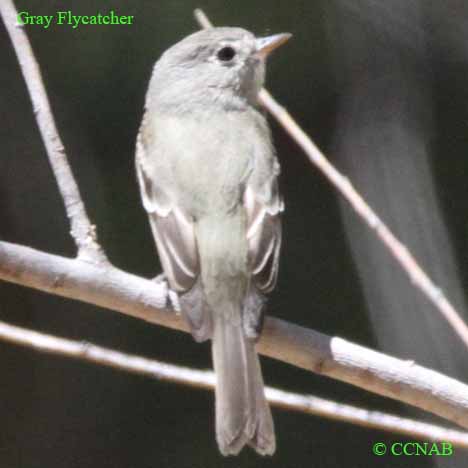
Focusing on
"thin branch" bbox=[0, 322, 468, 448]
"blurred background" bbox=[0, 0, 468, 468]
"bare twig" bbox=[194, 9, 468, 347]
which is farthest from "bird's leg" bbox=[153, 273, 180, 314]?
"blurred background" bbox=[0, 0, 468, 468]

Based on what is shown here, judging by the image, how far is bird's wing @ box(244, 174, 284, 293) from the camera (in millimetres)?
2418

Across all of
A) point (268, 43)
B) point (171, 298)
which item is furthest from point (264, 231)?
point (268, 43)

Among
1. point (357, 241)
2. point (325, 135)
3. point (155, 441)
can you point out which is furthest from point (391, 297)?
point (155, 441)

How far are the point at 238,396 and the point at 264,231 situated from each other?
41cm

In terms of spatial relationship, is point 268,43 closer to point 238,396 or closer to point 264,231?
point 264,231

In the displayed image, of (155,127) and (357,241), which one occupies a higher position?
(155,127)

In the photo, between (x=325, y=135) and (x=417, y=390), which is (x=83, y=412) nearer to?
(x=325, y=135)

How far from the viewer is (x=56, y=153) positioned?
225 centimetres

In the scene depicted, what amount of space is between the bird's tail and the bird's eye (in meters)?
1.05

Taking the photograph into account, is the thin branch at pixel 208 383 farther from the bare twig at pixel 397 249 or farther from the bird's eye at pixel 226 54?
the bird's eye at pixel 226 54

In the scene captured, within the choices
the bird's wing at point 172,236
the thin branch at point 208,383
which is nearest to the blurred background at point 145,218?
the bird's wing at point 172,236

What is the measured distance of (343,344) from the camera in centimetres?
217

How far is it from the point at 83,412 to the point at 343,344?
1519mm

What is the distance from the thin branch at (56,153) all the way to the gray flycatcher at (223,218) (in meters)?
0.25
